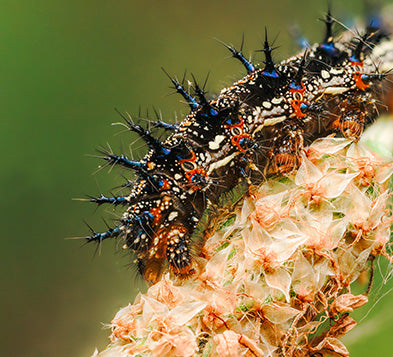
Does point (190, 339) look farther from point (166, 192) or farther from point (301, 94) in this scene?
point (301, 94)

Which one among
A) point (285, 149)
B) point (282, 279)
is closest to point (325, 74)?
point (285, 149)

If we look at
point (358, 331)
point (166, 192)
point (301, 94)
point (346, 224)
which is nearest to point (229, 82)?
point (301, 94)

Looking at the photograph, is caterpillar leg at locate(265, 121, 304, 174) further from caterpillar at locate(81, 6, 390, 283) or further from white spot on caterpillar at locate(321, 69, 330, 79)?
white spot on caterpillar at locate(321, 69, 330, 79)

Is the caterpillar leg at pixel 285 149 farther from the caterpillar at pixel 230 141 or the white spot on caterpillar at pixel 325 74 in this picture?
the white spot on caterpillar at pixel 325 74

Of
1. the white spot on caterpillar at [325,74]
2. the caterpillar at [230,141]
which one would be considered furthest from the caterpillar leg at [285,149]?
the white spot on caterpillar at [325,74]

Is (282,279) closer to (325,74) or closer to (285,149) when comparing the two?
(285,149)

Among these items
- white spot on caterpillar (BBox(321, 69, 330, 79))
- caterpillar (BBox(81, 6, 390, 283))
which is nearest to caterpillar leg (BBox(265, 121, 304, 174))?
caterpillar (BBox(81, 6, 390, 283))
